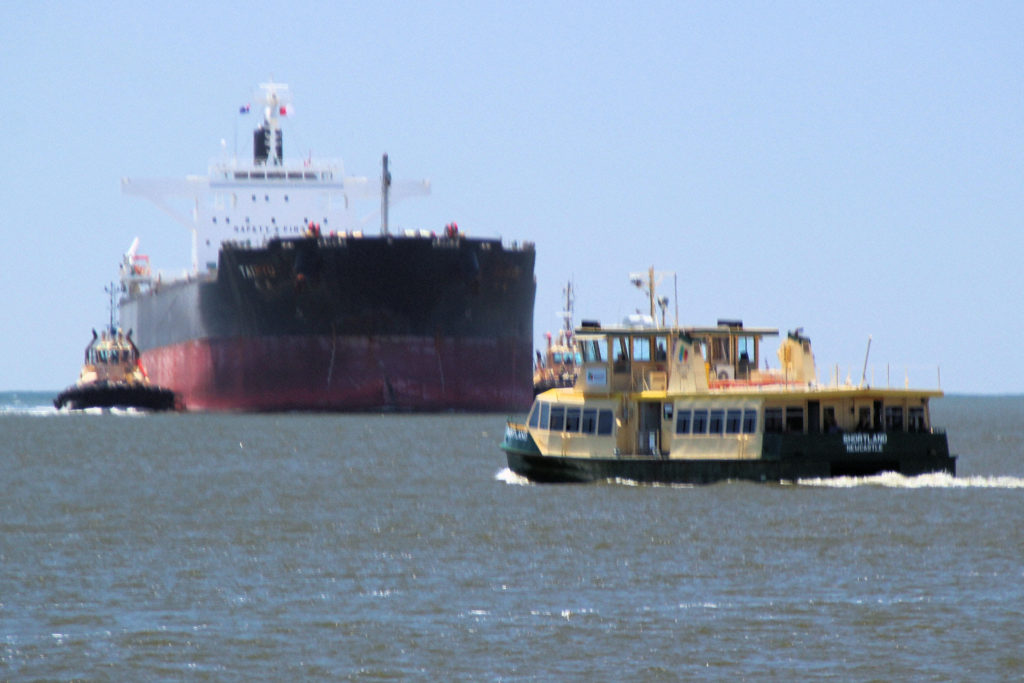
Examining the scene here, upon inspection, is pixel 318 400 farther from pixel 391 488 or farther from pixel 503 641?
pixel 503 641

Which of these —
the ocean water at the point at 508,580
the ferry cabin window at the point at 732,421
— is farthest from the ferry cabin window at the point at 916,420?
the ferry cabin window at the point at 732,421

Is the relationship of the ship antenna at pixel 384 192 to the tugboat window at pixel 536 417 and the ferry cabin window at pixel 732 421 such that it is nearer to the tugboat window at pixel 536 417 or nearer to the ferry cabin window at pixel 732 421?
the tugboat window at pixel 536 417

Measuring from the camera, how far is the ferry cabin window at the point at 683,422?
29625 mm

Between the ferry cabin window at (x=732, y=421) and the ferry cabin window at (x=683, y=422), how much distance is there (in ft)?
2.63

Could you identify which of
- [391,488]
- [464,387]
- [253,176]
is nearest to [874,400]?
[391,488]

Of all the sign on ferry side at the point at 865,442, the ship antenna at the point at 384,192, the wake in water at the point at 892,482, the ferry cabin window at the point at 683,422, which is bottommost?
the wake in water at the point at 892,482

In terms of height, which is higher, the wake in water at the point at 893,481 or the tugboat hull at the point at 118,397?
the tugboat hull at the point at 118,397

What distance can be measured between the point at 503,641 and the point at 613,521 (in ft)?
29.0

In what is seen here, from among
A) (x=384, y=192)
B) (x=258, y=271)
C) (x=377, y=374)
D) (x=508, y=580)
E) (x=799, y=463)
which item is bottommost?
(x=508, y=580)

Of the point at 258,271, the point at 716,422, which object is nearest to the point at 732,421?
the point at 716,422

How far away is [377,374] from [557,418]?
31.9 m

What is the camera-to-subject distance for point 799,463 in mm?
28531

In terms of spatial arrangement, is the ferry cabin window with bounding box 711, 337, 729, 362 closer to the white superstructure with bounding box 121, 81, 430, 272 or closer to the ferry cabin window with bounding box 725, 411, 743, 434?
the ferry cabin window with bounding box 725, 411, 743, 434

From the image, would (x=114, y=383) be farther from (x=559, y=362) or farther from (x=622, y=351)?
(x=622, y=351)
